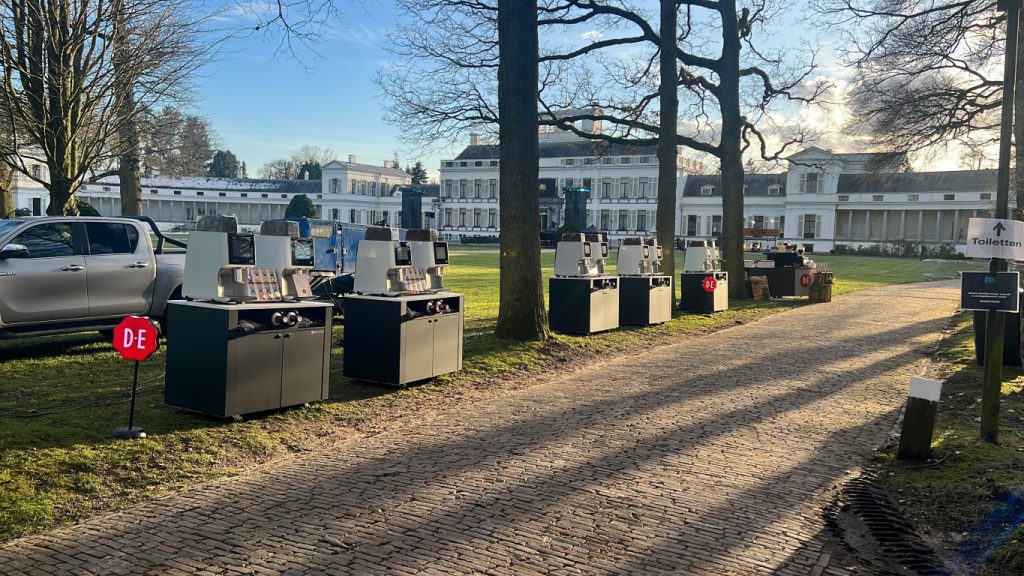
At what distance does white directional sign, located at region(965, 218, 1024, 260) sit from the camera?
7047 millimetres

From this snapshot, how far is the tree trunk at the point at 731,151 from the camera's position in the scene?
21953mm

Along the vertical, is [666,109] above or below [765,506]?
above

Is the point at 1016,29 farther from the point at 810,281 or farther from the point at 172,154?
the point at 172,154

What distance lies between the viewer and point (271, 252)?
8523mm

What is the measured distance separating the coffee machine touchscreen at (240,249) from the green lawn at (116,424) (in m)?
1.55

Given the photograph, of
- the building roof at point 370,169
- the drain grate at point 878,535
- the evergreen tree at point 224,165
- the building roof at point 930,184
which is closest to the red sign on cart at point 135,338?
the drain grate at point 878,535

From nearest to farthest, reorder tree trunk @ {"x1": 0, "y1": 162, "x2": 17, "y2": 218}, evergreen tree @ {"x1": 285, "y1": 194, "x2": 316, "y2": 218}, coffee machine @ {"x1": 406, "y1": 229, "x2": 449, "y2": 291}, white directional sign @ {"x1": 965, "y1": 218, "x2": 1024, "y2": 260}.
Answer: white directional sign @ {"x1": 965, "y1": 218, "x2": 1024, "y2": 260} → coffee machine @ {"x1": 406, "y1": 229, "x2": 449, "y2": 291} → tree trunk @ {"x1": 0, "y1": 162, "x2": 17, "y2": 218} → evergreen tree @ {"x1": 285, "y1": 194, "x2": 316, "y2": 218}

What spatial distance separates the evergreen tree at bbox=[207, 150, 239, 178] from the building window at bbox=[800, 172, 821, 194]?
89910 mm

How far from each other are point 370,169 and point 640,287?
354 ft

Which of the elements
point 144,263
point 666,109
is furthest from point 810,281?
point 144,263

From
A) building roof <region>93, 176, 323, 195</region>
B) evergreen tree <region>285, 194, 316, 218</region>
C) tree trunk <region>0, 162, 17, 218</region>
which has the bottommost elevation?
tree trunk <region>0, 162, 17, 218</region>

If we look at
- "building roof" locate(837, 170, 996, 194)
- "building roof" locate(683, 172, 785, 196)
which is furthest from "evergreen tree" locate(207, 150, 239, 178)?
"building roof" locate(837, 170, 996, 194)

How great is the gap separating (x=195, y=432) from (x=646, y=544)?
4256mm

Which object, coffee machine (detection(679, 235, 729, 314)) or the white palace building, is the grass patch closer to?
coffee machine (detection(679, 235, 729, 314))
